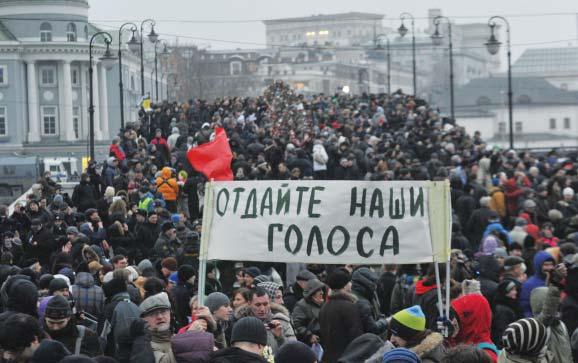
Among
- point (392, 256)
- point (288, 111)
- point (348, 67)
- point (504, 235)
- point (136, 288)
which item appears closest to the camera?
point (392, 256)

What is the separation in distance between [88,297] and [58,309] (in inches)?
88.1

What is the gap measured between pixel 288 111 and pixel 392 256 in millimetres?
31391

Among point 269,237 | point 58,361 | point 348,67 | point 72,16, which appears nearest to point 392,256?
point 269,237

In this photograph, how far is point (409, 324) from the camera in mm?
9531

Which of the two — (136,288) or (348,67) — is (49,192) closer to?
(136,288)

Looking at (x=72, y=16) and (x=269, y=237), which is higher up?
(x=72, y=16)

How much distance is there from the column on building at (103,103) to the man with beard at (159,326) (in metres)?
94.5

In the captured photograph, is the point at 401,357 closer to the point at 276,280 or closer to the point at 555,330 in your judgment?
the point at 555,330

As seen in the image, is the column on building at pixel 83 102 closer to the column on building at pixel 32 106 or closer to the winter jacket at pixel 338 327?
the column on building at pixel 32 106

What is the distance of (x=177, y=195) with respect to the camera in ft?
81.4

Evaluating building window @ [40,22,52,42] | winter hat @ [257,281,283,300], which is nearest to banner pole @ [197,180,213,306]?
winter hat @ [257,281,283,300]

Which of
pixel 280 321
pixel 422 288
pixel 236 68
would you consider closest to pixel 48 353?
pixel 280 321

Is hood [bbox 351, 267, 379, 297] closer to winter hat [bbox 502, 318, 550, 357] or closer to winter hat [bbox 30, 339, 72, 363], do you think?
winter hat [bbox 502, 318, 550, 357]

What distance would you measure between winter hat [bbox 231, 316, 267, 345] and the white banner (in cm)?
241
